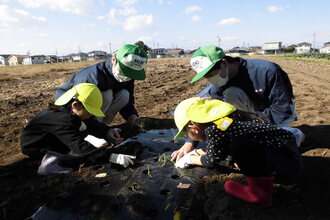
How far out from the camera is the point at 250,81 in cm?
296

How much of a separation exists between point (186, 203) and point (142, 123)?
2136 mm

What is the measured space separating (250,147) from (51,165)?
1.88 m

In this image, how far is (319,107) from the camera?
4.84m

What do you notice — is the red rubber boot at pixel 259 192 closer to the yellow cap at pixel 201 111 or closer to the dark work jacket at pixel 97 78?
the yellow cap at pixel 201 111

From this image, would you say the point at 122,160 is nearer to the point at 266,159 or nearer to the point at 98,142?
the point at 98,142

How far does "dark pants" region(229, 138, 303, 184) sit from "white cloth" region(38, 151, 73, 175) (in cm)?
165

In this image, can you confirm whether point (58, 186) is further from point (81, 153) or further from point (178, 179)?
point (178, 179)

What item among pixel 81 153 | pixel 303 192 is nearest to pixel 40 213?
pixel 81 153

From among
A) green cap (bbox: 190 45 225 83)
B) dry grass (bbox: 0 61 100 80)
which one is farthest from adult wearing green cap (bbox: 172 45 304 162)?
dry grass (bbox: 0 61 100 80)

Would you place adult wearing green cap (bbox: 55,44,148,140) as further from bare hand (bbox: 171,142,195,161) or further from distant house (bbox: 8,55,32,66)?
distant house (bbox: 8,55,32,66)

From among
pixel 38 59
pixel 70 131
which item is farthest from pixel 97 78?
pixel 38 59

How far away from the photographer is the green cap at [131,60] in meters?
3.05

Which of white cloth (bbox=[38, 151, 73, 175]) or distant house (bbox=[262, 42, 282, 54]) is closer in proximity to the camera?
white cloth (bbox=[38, 151, 73, 175])

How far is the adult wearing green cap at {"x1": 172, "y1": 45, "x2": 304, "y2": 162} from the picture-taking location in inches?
103
